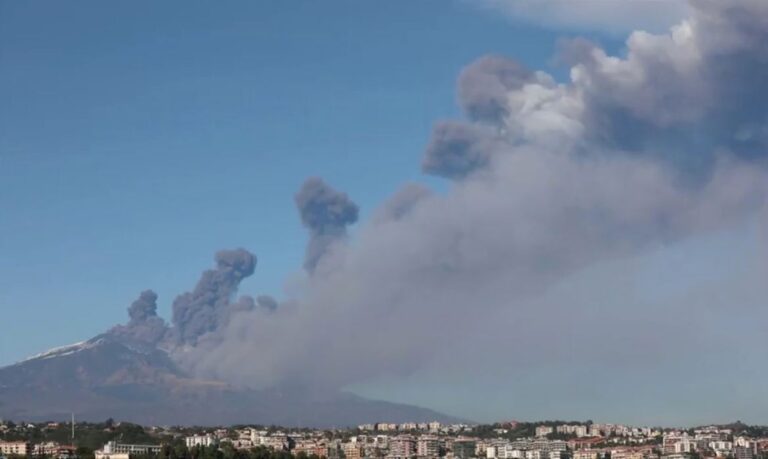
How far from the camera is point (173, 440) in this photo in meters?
95.6

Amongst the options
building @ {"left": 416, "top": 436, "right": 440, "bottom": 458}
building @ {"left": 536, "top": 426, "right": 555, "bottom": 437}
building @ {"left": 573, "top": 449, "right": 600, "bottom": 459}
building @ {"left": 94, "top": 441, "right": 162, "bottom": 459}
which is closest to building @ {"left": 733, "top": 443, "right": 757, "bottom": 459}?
building @ {"left": 573, "top": 449, "right": 600, "bottom": 459}

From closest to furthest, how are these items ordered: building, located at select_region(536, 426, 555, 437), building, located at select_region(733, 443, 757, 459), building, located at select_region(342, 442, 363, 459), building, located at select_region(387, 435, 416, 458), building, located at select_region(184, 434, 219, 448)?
building, located at select_region(342, 442, 363, 459) < building, located at select_region(184, 434, 219, 448) < building, located at select_region(733, 443, 757, 459) < building, located at select_region(387, 435, 416, 458) < building, located at select_region(536, 426, 555, 437)

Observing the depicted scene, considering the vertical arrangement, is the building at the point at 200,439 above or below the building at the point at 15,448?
Answer: above

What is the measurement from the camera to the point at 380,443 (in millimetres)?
107250

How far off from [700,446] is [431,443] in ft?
71.9

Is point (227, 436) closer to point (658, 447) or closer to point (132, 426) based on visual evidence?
point (132, 426)

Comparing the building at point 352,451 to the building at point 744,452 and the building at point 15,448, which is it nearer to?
the building at point 15,448

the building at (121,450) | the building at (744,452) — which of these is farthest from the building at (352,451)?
the building at (744,452)

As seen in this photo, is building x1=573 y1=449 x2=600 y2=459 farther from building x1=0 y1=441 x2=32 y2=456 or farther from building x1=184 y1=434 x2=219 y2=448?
building x1=0 y1=441 x2=32 y2=456

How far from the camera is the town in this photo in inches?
3118

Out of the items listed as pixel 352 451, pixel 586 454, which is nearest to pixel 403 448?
pixel 352 451

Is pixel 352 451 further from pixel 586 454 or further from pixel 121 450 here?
pixel 121 450

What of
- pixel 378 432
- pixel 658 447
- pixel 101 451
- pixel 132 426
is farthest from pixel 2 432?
pixel 658 447

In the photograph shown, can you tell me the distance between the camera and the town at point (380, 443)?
79188 millimetres
